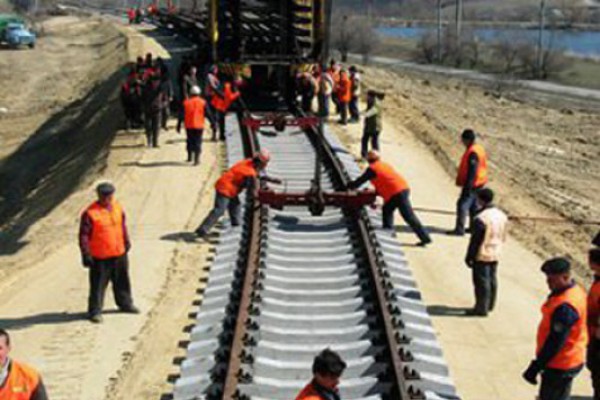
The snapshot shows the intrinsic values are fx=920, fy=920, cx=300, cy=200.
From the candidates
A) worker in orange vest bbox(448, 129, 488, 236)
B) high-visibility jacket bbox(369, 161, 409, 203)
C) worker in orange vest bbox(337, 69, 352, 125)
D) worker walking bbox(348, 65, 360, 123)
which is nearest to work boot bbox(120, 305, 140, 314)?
high-visibility jacket bbox(369, 161, 409, 203)

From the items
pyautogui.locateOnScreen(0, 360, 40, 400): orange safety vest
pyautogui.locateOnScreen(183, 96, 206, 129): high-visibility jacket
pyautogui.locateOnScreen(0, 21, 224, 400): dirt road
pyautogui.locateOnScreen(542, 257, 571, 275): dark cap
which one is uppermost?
pyautogui.locateOnScreen(183, 96, 206, 129): high-visibility jacket

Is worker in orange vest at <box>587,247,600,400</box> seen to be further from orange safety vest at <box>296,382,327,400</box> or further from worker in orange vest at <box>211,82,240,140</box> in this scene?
worker in orange vest at <box>211,82,240,140</box>

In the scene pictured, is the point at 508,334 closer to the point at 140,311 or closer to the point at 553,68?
the point at 140,311

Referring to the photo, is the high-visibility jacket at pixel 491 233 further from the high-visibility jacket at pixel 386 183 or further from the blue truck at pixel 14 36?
the blue truck at pixel 14 36

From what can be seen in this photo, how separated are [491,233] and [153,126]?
35.5ft

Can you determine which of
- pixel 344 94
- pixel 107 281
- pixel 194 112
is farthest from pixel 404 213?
pixel 344 94

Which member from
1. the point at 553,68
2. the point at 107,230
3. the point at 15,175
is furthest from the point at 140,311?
the point at 553,68

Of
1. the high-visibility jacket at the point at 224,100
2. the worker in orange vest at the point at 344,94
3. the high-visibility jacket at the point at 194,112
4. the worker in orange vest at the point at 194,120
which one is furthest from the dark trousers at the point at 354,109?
the high-visibility jacket at the point at 194,112

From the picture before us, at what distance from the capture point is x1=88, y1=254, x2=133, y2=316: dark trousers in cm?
1081

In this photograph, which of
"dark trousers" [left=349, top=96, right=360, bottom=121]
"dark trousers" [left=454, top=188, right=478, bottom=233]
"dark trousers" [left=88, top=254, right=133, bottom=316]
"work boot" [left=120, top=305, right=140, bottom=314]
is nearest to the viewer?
"dark trousers" [left=88, top=254, right=133, bottom=316]

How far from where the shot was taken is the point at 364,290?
11.1 m

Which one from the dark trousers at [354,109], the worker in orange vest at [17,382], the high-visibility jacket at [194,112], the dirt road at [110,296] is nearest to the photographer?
the worker in orange vest at [17,382]

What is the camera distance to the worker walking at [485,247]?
429 inches

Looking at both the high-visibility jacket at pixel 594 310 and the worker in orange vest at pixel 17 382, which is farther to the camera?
the high-visibility jacket at pixel 594 310
